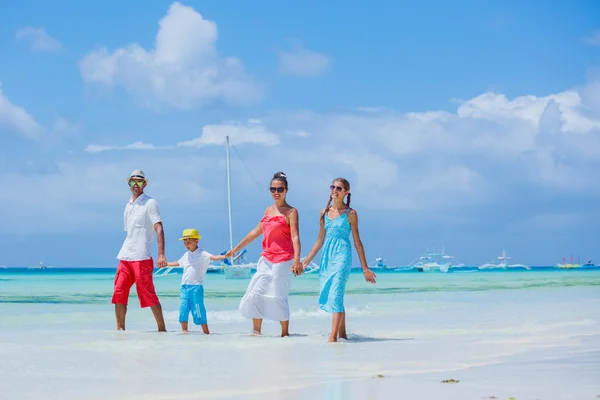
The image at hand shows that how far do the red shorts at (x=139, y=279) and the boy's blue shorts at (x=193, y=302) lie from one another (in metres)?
0.40

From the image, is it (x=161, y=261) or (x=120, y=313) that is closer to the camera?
(x=161, y=261)

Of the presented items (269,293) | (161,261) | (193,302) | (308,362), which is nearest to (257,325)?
(269,293)

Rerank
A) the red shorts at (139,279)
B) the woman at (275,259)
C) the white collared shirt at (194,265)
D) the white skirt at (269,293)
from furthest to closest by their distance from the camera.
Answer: the white collared shirt at (194,265) < the red shorts at (139,279) < the white skirt at (269,293) < the woman at (275,259)

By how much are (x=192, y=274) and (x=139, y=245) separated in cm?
74

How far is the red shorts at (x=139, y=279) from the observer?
9.12 meters

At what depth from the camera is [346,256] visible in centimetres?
842

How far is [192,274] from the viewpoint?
9.38 meters

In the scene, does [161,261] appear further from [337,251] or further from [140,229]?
[337,251]

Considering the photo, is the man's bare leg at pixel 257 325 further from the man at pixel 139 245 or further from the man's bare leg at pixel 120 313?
the man's bare leg at pixel 120 313

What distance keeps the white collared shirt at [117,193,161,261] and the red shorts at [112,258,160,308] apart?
8 centimetres

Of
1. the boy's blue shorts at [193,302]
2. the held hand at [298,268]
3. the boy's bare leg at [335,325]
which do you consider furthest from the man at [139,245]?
the boy's bare leg at [335,325]

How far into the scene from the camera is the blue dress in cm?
838

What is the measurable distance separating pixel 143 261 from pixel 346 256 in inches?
97.3

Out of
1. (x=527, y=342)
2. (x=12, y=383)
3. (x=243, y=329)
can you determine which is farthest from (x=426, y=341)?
(x=12, y=383)
